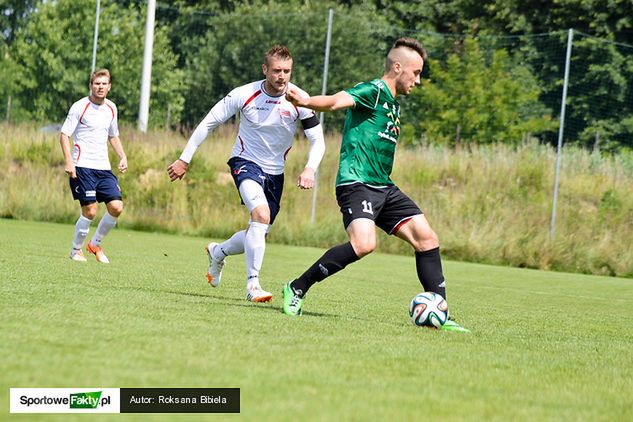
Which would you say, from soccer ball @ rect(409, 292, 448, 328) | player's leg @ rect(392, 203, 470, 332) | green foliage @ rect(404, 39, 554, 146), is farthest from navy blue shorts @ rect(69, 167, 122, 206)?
green foliage @ rect(404, 39, 554, 146)

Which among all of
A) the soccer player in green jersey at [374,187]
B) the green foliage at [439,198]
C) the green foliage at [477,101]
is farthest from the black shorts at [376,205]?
the green foliage at [477,101]

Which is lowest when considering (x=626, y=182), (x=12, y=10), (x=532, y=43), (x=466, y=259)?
(x=466, y=259)

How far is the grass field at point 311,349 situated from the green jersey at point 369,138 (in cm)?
102

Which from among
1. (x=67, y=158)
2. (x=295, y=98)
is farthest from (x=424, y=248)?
(x=67, y=158)

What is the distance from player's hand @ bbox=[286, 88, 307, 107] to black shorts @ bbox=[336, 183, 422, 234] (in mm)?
783

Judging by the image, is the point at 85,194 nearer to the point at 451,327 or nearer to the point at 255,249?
the point at 255,249

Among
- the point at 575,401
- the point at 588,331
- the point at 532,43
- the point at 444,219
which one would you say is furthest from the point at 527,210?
the point at 575,401

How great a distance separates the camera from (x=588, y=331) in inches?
331

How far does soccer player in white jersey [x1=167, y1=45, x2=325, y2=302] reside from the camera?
869cm

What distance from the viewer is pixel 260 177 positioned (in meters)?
8.80

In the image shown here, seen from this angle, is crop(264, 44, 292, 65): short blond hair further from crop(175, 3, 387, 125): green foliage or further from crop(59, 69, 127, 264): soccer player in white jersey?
crop(175, 3, 387, 125): green foliage

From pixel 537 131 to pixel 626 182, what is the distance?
490cm

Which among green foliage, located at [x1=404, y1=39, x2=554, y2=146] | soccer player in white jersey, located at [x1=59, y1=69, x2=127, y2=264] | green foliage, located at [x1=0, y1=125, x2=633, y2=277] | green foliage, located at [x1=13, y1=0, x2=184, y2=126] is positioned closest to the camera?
soccer player in white jersey, located at [x1=59, y1=69, x2=127, y2=264]

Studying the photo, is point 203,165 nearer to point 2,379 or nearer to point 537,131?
point 537,131
